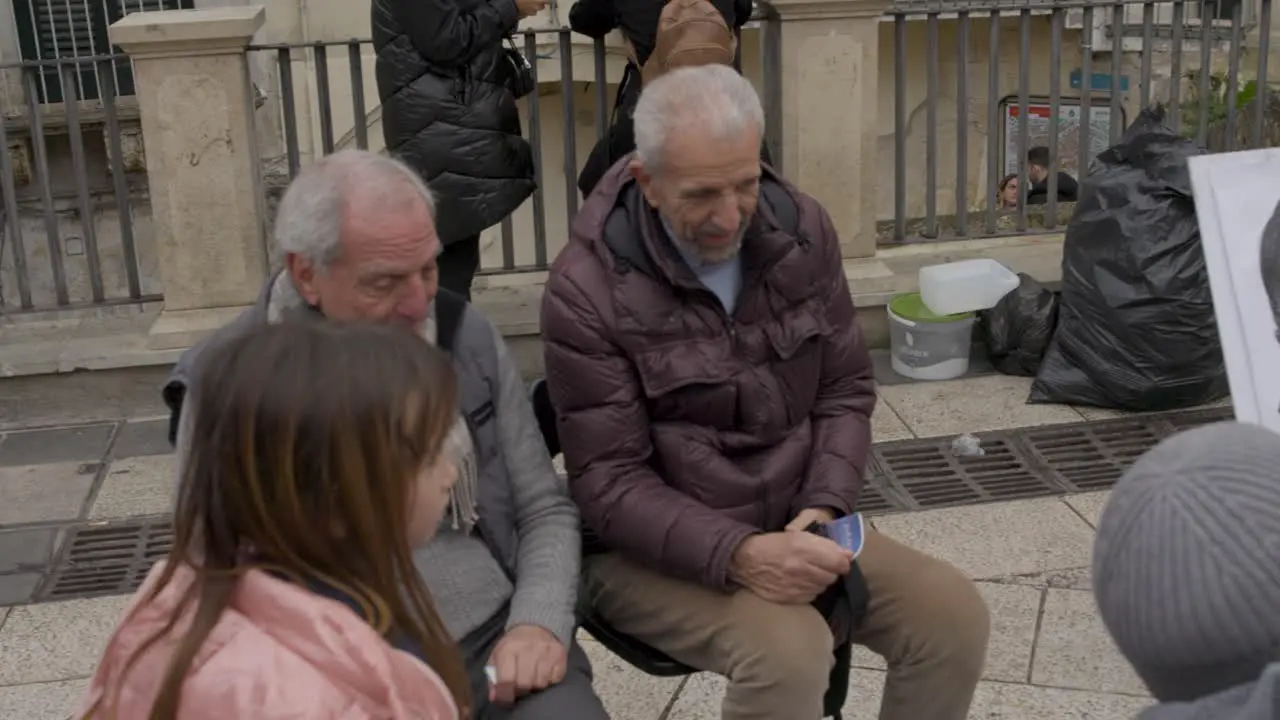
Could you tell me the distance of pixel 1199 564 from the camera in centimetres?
135

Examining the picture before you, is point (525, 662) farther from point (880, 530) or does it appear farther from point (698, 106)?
point (880, 530)

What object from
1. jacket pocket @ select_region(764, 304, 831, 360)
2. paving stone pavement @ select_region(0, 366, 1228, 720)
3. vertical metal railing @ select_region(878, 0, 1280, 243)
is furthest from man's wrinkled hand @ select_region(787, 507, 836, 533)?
vertical metal railing @ select_region(878, 0, 1280, 243)

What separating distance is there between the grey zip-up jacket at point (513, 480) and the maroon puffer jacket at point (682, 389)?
0.25 feet

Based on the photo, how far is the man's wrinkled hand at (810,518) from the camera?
2.71 meters

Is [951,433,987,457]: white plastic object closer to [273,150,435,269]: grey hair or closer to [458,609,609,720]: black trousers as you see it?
[458,609,609,720]: black trousers

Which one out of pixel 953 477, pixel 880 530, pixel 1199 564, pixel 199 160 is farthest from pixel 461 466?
pixel 199 160

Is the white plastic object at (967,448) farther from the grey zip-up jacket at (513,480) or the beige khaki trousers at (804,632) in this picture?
the grey zip-up jacket at (513,480)

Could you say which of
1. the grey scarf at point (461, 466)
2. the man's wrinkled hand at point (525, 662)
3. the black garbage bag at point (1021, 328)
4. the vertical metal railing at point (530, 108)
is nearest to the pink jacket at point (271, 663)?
the man's wrinkled hand at point (525, 662)

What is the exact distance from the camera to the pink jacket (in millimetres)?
1603

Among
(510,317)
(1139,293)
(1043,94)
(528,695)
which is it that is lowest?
(1043,94)

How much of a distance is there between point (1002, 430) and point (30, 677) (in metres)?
2.94

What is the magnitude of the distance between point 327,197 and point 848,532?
3.36 feet

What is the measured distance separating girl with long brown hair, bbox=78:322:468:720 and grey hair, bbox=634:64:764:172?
107cm

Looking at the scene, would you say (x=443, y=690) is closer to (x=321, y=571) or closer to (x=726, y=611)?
(x=321, y=571)
